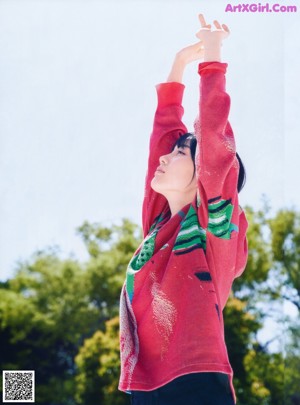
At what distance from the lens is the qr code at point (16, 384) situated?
2145mm

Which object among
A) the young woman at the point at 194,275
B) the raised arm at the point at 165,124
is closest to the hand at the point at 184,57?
the raised arm at the point at 165,124

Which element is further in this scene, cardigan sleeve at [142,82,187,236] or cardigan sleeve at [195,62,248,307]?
cardigan sleeve at [142,82,187,236]

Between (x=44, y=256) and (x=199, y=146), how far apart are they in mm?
2601

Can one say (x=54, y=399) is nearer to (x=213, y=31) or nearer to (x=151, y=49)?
(x=151, y=49)

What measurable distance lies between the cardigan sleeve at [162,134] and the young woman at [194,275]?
0.09 metres

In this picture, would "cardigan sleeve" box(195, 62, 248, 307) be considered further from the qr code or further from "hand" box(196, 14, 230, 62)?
the qr code

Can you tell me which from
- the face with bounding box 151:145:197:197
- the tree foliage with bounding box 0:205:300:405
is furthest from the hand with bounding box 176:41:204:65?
the tree foliage with bounding box 0:205:300:405

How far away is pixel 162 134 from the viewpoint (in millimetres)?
1626

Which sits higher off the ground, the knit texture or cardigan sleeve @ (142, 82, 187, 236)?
cardigan sleeve @ (142, 82, 187, 236)

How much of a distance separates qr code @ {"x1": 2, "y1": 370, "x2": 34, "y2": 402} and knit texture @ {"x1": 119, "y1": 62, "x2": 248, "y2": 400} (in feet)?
2.71

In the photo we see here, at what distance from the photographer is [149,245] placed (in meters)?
1.49

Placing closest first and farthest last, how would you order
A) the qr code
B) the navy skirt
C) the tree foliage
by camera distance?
the navy skirt, the qr code, the tree foliage

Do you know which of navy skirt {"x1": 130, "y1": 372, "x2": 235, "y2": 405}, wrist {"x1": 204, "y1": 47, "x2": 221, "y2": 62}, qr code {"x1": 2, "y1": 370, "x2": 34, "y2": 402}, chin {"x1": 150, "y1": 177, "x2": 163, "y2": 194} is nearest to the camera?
navy skirt {"x1": 130, "y1": 372, "x2": 235, "y2": 405}

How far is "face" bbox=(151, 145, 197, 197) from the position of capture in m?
1.53
